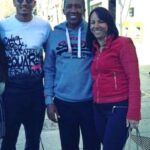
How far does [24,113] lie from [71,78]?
0.70 m

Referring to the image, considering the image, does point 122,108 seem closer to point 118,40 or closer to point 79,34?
point 118,40

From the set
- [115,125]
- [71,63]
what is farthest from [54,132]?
[115,125]

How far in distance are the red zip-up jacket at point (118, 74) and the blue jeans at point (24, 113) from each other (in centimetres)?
75

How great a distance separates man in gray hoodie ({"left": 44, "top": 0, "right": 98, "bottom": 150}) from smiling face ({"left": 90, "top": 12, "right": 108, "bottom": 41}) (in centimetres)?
26

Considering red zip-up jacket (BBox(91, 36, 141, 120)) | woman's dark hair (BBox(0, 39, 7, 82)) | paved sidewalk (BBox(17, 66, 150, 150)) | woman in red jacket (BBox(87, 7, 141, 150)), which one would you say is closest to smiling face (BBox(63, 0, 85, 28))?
woman in red jacket (BBox(87, 7, 141, 150))

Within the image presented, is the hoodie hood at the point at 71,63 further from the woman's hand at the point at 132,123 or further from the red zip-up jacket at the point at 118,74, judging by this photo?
the woman's hand at the point at 132,123

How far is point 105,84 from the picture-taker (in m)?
3.80

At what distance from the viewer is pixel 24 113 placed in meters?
4.40

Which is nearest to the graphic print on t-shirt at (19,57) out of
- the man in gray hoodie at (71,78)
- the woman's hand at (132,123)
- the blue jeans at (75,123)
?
the man in gray hoodie at (71,78)

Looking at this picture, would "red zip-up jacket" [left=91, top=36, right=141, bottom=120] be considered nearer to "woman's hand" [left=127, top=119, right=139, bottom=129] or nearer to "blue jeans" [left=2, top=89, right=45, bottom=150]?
"woman's hand" [left=127, top=119, right=139, bottom=129]

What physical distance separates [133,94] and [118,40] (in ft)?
1.61

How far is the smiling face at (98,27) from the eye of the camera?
3797 mm

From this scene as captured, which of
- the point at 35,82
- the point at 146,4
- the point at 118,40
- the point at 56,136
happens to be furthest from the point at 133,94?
the point at 146,4

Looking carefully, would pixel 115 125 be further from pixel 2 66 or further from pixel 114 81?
pixel 2 66
